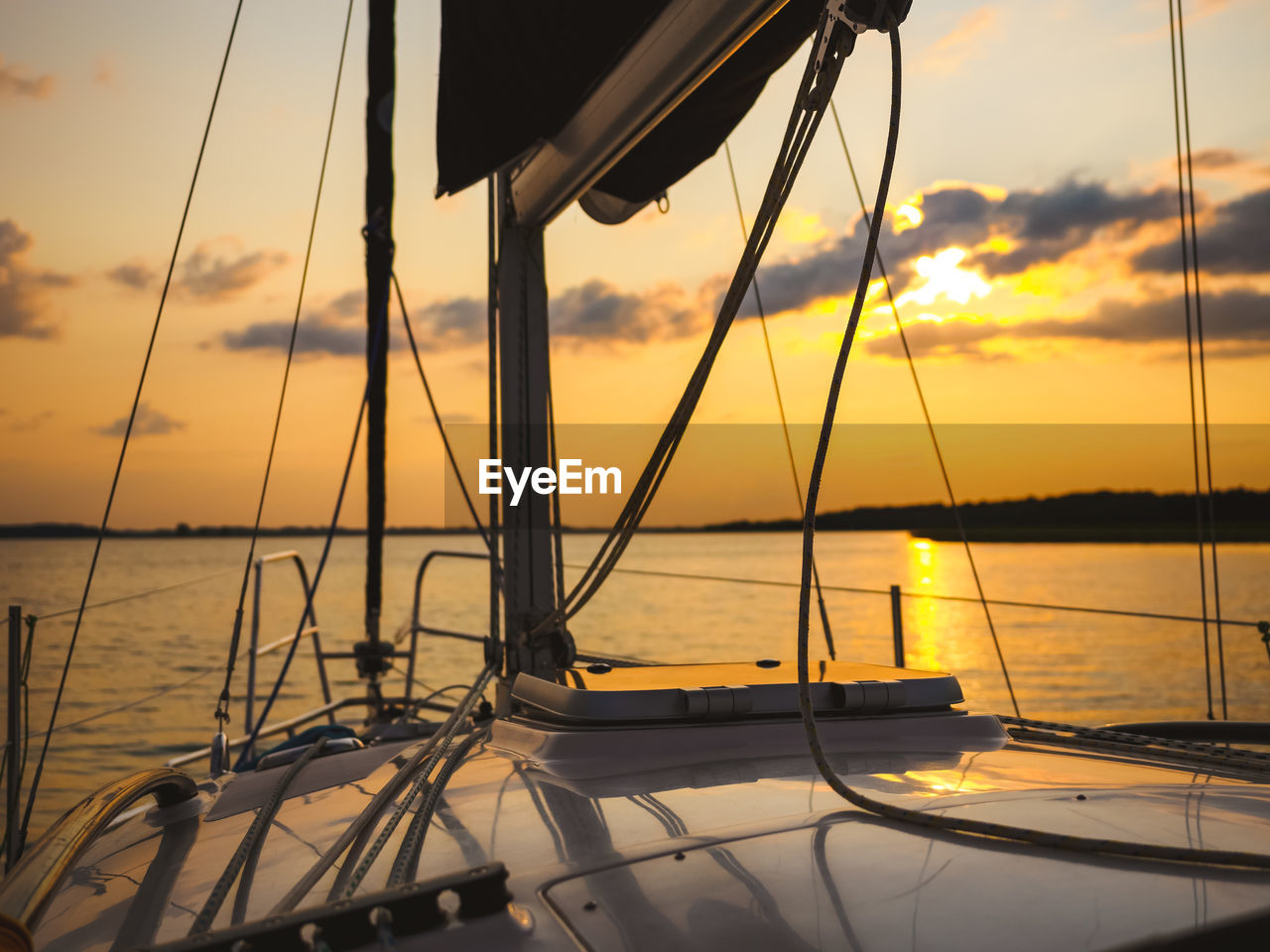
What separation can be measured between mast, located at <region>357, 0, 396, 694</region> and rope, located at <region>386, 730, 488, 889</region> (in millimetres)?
3427

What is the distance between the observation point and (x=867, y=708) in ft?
5.40

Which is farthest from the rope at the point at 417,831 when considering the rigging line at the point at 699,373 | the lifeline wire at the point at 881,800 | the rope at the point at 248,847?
the rigging line at the point at 699,373

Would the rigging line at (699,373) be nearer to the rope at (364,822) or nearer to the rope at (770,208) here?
the rope at (770,208)

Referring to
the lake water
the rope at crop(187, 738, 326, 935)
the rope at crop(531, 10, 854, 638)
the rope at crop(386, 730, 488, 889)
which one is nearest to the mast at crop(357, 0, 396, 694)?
the lake water

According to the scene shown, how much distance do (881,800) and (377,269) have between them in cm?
441

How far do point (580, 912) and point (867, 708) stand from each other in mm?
861

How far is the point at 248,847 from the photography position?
1.22 m

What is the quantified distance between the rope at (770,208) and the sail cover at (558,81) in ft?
1.63

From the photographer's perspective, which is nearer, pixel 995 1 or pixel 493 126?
pixel 995 1

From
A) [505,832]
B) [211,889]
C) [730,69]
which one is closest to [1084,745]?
[505,832]

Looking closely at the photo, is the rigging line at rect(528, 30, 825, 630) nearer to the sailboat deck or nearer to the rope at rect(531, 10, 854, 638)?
the rope at rect(531, 10, 854, 638)

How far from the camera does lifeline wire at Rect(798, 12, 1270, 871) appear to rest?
0.90 m

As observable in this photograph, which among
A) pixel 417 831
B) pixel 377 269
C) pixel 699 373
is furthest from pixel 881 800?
pixel 377 269

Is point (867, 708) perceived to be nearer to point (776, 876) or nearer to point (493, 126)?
point (776, 876)
